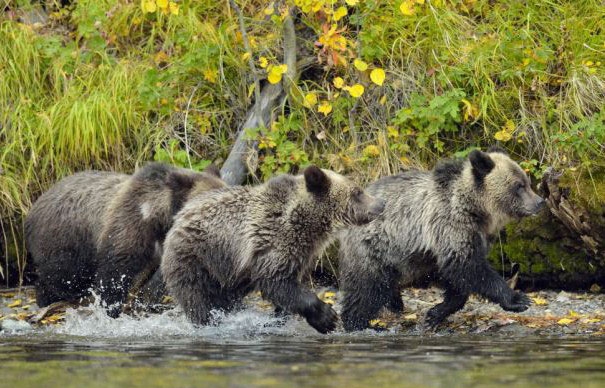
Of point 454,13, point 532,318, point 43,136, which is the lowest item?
point 532,318

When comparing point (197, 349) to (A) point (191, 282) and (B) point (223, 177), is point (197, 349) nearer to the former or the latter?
(A) point (191, 282)

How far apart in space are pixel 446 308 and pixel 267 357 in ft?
8.14

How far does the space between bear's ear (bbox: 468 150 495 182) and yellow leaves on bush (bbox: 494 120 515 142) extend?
4.01 ft

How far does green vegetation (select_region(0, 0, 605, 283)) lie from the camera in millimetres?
11031

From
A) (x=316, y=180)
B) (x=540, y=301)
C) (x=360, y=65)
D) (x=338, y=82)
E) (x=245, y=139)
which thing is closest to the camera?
(x=316, y=180)

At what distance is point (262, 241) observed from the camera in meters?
9.12

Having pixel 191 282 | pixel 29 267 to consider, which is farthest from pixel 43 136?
pixel 191 282

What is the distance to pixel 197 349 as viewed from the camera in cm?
816

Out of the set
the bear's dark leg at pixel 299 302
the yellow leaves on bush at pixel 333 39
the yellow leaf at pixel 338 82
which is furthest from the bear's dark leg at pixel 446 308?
the yellow leaves on bush at pixel 333 39

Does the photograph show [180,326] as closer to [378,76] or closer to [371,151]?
[371,151]

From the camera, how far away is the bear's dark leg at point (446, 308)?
9727mm

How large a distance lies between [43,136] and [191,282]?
338cm

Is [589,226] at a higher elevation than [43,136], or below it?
below

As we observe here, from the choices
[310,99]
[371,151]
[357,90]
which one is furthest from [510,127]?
[310,99]
